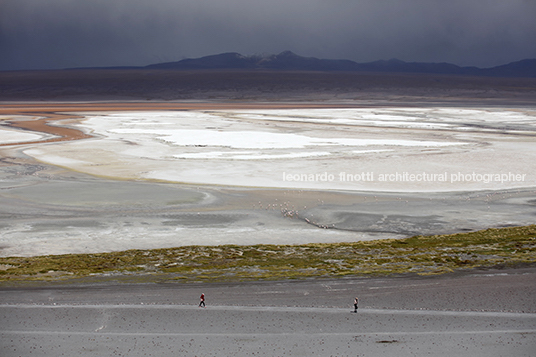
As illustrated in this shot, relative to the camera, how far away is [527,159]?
23.3m

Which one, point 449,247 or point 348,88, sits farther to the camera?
point 348,88

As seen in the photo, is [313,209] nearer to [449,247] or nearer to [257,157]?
[449,247]

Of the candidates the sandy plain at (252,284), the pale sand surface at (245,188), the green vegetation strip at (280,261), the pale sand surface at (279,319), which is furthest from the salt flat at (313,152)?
the pale sand surface at (279,319)

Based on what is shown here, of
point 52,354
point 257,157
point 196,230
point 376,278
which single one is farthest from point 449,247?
point 257,157

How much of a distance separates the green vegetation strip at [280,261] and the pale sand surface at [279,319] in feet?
1.50

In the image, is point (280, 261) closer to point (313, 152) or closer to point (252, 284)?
point (252, 284)

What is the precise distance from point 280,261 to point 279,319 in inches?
94.0

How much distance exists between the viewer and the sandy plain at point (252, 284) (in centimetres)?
834

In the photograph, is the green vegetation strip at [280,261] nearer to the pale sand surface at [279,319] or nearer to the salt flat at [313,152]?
the pale sand surface at [279,319]

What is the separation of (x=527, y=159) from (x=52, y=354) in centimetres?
2103

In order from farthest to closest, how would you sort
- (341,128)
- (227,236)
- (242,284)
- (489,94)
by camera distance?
(489,94) < (341,128) < (227,236) < (242,284)

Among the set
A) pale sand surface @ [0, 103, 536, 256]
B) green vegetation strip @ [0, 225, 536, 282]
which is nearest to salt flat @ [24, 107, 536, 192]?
pale sand surface @ [0, 103, 536, 256]

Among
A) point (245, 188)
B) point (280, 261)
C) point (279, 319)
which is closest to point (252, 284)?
point (280, 261)

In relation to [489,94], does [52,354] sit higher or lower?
lower
